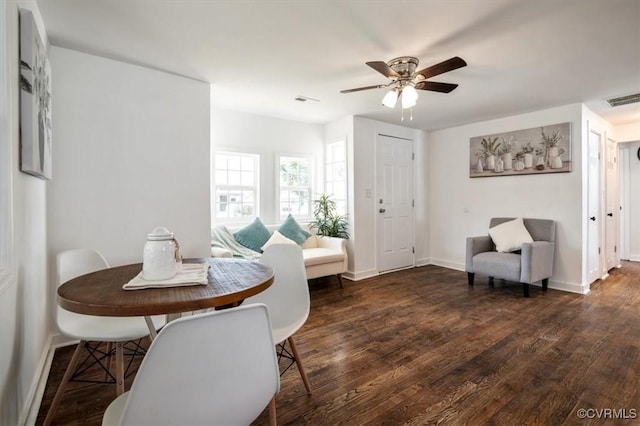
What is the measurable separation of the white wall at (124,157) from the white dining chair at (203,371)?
2.28m

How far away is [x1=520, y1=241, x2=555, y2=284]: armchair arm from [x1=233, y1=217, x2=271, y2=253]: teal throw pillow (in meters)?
3.07

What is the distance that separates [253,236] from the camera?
391cm

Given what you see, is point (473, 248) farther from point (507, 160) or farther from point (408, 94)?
point (408, 94)

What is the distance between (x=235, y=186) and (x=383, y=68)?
2666mm

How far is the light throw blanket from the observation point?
142 inches

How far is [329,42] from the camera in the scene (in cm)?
234

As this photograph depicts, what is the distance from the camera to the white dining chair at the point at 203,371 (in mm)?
775

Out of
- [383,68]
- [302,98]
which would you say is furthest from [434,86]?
[302,98]

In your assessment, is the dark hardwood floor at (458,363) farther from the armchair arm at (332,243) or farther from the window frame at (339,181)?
the window frame at (339,181)

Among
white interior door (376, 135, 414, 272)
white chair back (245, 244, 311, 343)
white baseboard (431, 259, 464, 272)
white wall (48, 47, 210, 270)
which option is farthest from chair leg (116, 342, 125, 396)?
white baseboard (431, 259, 464, 272)

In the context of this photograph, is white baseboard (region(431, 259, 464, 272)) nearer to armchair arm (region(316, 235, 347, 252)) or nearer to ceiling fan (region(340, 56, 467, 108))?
armchair arm (region(316, 235, 347, 252))

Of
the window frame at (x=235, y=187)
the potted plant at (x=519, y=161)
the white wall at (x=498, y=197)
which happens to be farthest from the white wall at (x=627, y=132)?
→ the window frame at (x=235, y=187)

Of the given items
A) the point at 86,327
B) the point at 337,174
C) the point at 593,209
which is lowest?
the point at 86,327

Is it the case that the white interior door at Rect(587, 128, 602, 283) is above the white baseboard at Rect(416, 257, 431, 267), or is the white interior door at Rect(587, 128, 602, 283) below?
above
